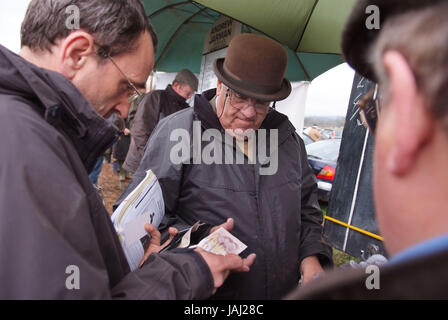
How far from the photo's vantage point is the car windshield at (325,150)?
6.75m

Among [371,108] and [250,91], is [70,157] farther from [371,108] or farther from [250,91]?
[250,91]

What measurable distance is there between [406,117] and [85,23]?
990 millimetres

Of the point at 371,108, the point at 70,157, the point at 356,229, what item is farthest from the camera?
A: the point at 356,229

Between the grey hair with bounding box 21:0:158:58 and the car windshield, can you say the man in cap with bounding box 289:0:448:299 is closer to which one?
the grey hair with bounding box 21:0:158:58

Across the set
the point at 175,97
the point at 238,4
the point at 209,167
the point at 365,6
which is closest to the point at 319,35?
the point at 238,4

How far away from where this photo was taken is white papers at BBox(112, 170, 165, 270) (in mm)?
1184

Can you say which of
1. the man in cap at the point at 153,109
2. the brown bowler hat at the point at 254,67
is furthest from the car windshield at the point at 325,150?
the brown bowler hat at the point at 254,67

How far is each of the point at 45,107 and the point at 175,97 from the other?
3.72 meters

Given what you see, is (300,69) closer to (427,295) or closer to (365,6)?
(365,6)

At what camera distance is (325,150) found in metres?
7.09

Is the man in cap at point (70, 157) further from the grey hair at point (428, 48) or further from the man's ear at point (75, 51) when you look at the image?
the grey hair at point (428, 48)

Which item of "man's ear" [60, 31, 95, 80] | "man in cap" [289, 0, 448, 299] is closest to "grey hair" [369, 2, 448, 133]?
"man in cap" [289, 0, 448, 299]

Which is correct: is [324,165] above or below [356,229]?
below

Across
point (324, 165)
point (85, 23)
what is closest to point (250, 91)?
point (85, 23)
